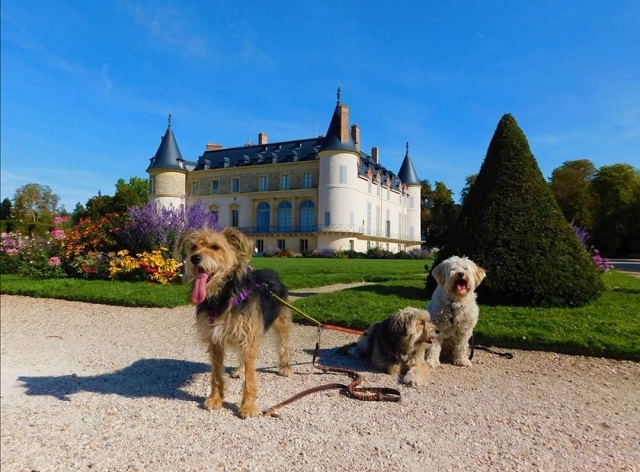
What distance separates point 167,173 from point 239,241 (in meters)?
55.1

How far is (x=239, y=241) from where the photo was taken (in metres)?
3.81

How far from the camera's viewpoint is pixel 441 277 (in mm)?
5281

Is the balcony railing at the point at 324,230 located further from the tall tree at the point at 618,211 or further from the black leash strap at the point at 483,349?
the black leash strap at the point at 483,349

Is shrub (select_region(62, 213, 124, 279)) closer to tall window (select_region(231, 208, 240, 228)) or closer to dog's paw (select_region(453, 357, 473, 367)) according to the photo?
dog's paw (select_region(453, 357, 473, 367))

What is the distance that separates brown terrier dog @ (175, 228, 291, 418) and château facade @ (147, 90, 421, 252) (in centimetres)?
4334

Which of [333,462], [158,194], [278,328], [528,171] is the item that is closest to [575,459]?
[333,462]

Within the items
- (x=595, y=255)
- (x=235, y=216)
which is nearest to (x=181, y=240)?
(x=595, y=255)

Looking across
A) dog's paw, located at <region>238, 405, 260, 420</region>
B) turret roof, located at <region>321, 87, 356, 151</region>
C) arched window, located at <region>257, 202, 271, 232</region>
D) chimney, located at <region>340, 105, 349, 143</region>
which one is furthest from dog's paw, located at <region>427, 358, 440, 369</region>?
arched window, located at <region>257, 202, 271, 232</region>

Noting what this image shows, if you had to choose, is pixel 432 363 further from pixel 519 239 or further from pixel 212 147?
pixel 212 147

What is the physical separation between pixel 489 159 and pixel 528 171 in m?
0.79

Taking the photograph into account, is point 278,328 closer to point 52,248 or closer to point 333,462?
point 333,462

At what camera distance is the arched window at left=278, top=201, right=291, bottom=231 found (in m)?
52.7

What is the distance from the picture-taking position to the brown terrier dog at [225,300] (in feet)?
11.8

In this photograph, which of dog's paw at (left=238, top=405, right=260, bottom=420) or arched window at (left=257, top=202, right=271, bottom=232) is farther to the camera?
arched window at (left=257, top=202, right=271, bottom=232)
